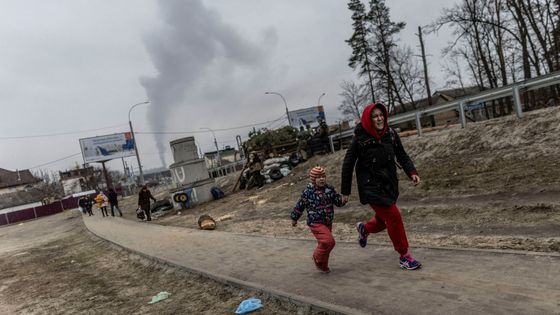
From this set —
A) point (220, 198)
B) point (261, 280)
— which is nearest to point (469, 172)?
point (261, 280)

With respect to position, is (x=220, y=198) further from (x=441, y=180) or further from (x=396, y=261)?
→ (x=396, y=261)

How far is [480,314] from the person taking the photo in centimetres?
354

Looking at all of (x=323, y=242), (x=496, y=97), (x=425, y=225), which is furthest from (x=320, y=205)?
(x=496, y=97)

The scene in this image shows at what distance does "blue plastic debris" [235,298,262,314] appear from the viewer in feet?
16.2

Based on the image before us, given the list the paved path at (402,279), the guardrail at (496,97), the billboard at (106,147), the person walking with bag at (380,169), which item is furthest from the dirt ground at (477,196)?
the billboard at (106,147)

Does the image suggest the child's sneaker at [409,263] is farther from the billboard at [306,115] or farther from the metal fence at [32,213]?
the metal fence at [32,213]

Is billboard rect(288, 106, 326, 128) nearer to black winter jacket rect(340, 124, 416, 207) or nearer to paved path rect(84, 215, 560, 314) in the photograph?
paved path rect(84, 215, 560, 314)

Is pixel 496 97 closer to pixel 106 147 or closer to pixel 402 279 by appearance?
pixel 402 279

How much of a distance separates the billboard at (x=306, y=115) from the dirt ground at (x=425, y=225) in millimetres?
45575

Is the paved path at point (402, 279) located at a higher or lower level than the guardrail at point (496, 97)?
lower

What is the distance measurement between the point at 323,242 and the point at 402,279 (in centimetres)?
100

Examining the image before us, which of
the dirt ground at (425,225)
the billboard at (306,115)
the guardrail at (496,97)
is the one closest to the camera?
the dirt ground at (425,225)

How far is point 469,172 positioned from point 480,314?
8.10 metres

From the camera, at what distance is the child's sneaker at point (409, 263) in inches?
195
